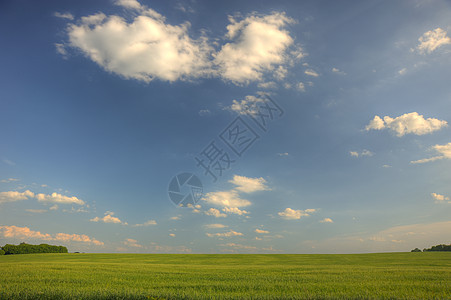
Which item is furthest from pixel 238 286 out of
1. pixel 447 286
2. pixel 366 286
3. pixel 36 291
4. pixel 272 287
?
pixel 447 286

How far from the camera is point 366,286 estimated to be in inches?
533

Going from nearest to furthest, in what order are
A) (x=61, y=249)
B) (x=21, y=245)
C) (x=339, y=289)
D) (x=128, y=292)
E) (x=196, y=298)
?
(x=196, y=298)
(x=128, y=292)
(x=339, y=289)
(x=21, y=245)
(x=61, y=249)

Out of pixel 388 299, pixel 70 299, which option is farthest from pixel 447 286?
pixel 70 299

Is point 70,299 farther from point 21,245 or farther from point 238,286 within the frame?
point 21,245

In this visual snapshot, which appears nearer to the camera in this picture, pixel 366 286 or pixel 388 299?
pixel 388 299

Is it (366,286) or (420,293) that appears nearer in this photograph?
(420,293)

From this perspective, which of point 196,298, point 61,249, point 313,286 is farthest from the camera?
point 61,249

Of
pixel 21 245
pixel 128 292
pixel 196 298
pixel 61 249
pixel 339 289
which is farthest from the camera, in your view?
pixel 61 249

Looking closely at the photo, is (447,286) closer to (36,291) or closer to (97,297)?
(97,297)

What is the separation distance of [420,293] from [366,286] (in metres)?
2.46

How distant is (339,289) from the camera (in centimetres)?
1294

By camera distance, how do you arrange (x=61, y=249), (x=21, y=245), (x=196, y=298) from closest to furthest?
1. (x=196, y=298)
2. (x=21, y=245)
3. (x=61, y=249)

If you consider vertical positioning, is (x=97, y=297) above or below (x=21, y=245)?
above

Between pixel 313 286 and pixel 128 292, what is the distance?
9.31 meters
